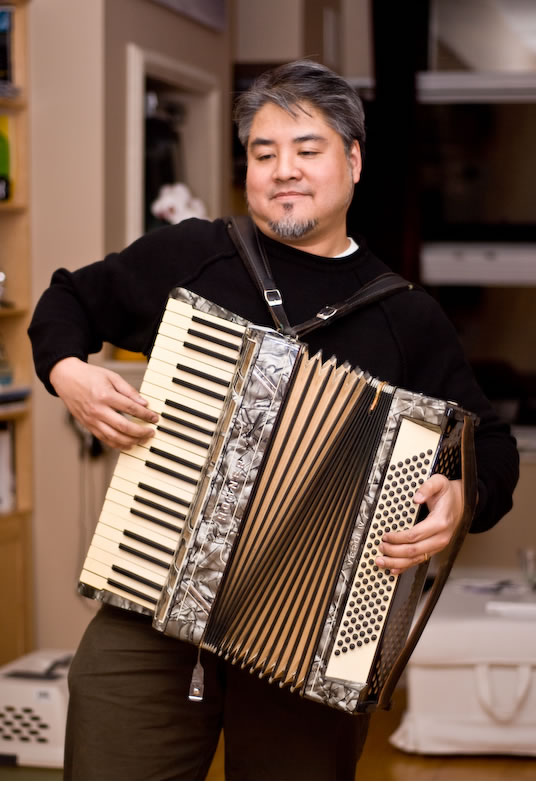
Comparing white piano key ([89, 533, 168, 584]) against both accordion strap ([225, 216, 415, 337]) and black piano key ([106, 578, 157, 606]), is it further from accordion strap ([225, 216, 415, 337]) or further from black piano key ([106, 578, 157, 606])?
accordion strap ([225, 216, 415, 337])

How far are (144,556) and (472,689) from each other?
2065mm

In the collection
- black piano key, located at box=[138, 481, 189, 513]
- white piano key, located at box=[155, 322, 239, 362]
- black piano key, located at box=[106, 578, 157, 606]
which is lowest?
black piano key, located at box=[106, 578, 157, 606]

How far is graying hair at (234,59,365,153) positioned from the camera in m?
1.74

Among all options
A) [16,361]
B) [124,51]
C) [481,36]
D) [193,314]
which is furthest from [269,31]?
[193,314]

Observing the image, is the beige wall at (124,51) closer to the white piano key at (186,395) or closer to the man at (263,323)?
the man at (263,323)

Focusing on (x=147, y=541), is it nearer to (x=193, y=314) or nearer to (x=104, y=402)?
(x=104, y=402)

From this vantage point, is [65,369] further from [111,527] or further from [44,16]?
[44,16]

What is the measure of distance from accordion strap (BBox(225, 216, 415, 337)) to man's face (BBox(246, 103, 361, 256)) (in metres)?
0.04

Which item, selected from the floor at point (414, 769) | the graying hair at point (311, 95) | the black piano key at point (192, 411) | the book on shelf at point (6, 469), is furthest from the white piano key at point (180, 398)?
the book on shelf at point (6, 469)

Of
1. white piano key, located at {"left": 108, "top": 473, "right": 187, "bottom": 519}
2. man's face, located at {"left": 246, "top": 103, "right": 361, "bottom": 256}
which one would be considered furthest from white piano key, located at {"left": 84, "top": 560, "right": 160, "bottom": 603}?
man's face, located at {"left": 246, "top": 103, "right": 361, "bottom": 256}

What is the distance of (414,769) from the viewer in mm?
3275

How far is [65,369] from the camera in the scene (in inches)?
68.3

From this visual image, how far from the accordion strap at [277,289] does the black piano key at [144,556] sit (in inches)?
15.4

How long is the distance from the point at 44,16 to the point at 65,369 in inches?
93.4
